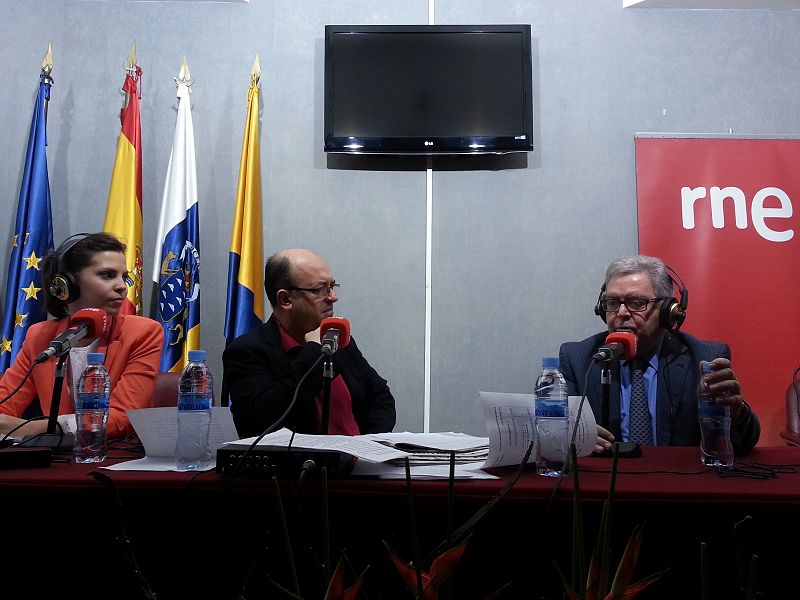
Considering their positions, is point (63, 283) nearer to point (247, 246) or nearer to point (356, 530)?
point (247, 246)

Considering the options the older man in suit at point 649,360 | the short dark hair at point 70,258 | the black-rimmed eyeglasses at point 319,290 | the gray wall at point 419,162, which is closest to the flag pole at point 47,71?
the gray wall at point 419,162

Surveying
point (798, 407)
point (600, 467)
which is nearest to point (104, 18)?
point (600, 467)

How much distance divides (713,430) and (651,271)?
3.12 ft

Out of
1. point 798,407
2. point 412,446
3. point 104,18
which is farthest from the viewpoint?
point 104,18

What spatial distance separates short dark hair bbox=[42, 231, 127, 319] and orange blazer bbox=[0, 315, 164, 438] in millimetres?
104

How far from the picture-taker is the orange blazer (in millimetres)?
2338

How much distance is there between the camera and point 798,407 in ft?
9.61

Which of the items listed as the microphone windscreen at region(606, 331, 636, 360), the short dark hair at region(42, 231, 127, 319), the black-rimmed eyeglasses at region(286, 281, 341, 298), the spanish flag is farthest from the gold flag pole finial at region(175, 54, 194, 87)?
the microphone windscreen at region(606, 331, 636, 360)

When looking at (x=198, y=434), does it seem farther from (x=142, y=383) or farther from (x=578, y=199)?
(x=578, y=199)

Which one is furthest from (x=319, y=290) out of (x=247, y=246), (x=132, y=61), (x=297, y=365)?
(x=132, y=61)

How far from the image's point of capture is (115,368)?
7.91 feet

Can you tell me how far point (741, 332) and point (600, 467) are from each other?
94.8 inches

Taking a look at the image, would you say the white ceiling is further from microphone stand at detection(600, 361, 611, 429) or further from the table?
the table

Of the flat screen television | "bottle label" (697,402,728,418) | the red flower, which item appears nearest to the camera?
the red flower
